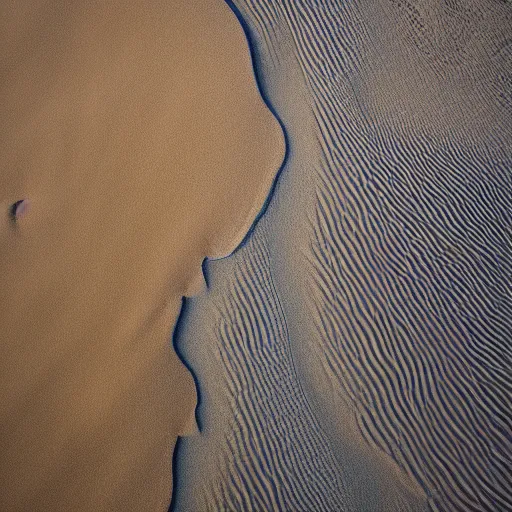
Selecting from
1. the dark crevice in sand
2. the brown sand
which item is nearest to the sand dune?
the dark crevice in sand

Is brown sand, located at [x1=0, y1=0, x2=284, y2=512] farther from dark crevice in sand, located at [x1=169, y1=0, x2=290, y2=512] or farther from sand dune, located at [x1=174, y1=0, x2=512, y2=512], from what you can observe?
sand dune, located at [x1=174, y1=0, x2=512, y2=512]

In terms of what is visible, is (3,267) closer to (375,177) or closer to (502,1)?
(375,177)

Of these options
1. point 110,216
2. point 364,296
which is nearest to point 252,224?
point 364,296

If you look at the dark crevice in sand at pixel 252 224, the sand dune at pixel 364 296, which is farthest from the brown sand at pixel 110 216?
the sand dune at pixel 364 296

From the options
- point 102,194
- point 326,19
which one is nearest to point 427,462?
point 102,194

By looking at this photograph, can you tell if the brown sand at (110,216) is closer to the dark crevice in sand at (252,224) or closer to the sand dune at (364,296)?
the dark crevice in sand at (252,224)
